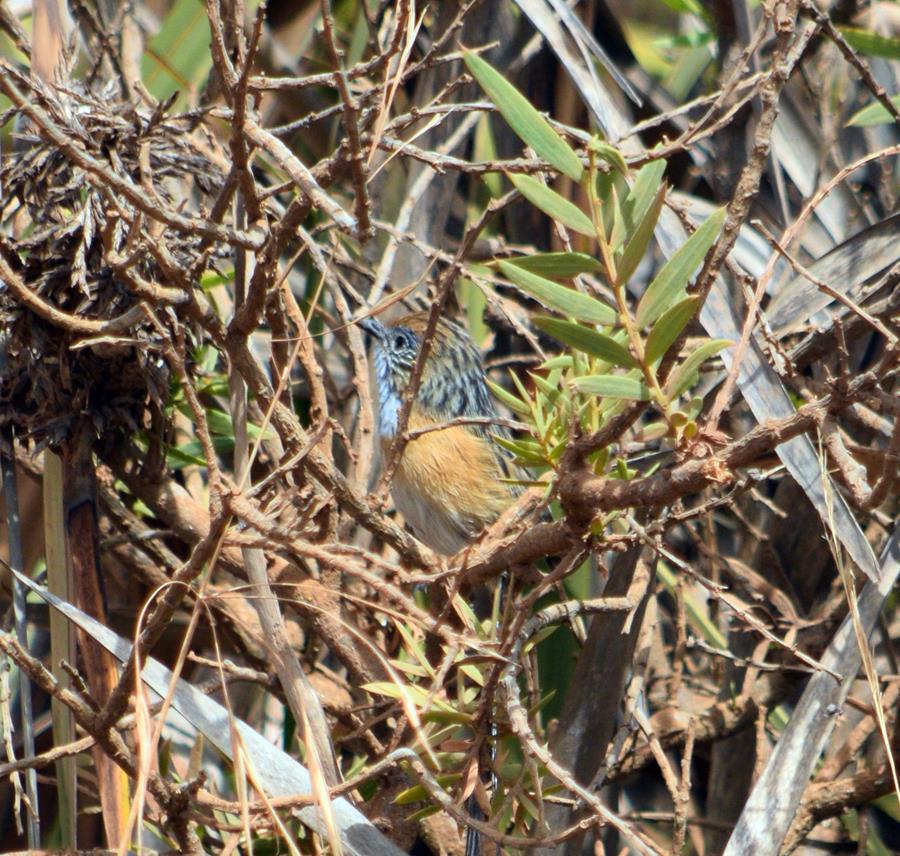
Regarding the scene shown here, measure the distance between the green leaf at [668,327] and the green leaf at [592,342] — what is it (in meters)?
0.04

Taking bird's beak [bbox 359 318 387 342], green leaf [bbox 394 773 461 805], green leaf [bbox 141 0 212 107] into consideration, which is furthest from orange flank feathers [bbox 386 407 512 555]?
green leaf [bbox 394 773 461 805]

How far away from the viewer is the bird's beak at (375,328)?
3998 millimetres

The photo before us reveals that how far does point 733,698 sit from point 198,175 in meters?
1.99

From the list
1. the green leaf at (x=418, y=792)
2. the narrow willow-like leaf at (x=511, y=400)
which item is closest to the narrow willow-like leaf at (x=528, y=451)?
the narrow willow-like leaf at (x=511, y=400)

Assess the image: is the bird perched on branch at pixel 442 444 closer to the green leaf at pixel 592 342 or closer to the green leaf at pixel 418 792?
the green leaf at pixel 418 792

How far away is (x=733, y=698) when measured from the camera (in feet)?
11.0

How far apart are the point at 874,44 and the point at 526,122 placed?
2.53 m

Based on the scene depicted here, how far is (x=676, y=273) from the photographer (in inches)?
64.2

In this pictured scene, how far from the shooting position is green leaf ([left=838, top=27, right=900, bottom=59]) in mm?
3723

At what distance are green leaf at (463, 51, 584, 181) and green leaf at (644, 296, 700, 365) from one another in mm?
231

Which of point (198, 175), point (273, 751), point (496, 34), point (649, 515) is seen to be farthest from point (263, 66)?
point (273, 751)

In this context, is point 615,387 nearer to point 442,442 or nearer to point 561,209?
point 561,209

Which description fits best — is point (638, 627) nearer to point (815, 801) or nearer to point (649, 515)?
point (649, 515)

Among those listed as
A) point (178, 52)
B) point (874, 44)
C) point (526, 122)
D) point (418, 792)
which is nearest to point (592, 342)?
point (526, 122)
